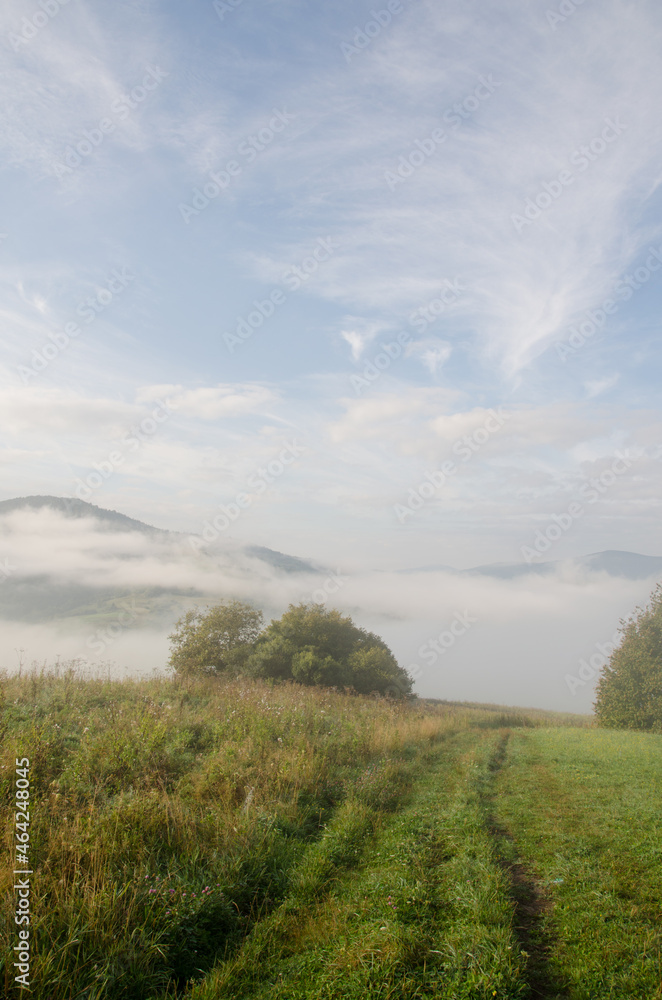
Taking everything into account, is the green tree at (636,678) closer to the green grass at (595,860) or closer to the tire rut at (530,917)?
the green grass at (595,860)

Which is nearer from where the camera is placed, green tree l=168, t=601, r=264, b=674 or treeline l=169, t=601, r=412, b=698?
treeline l=169, t=601, r=412, b=698

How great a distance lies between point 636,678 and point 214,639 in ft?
93.7

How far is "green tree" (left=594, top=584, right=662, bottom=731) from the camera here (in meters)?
31.8

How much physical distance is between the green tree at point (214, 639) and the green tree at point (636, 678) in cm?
2531

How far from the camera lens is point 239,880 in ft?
18.2

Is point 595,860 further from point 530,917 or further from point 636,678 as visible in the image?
point 636,678

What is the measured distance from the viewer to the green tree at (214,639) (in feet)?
84.7

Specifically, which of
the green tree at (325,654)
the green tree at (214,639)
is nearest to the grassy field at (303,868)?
the green tree at (325,654)

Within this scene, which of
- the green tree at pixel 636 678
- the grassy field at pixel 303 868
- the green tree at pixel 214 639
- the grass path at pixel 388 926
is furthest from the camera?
the green tree at pixel 636 678

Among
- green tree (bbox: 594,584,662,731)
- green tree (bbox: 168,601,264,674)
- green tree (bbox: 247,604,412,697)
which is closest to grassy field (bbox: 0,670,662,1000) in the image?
green tree (bbox: 247,604,412,697)

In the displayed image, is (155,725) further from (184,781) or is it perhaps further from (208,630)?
(208,630)

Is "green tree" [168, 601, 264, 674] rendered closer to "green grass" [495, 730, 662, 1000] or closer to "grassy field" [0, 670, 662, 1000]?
"grassy field" [0, 670, 662, 1000]

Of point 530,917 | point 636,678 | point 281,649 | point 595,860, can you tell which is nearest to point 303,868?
point 530,917

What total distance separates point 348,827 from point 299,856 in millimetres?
950
